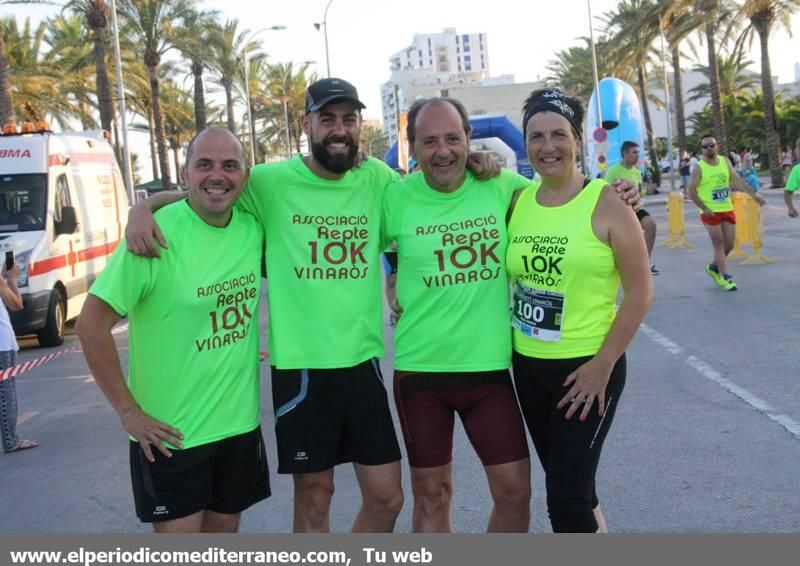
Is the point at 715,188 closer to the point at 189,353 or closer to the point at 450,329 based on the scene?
the point at 450,329

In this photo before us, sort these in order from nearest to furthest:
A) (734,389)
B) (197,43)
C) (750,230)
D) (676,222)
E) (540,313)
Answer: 1. (540,313)
2. (734,389)
3. (750,230)
4. (676,222)
5. (197,43)

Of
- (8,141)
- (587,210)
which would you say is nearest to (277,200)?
(587,210)

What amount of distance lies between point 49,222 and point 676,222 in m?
12.9

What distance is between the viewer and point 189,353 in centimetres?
332

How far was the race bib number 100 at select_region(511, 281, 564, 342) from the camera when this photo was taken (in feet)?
11.7

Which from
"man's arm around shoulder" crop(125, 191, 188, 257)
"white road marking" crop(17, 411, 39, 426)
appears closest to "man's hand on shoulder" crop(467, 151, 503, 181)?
"man's arm around shoulder" crop(125, 191, 188, 257)

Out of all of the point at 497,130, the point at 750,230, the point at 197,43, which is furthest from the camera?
the point at 197,43

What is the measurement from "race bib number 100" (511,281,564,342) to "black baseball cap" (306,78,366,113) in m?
1.11

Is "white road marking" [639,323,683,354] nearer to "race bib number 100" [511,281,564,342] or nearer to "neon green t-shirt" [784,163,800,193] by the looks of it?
"neon green t-shirt" [784,163,800,193]

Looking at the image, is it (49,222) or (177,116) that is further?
(177,116)

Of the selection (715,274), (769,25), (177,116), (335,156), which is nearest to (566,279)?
(335,156)

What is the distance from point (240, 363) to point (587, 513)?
1.49 metres

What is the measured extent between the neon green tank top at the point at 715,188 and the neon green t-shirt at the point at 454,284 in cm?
985

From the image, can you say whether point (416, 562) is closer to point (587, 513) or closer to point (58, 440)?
point (587, 513)
